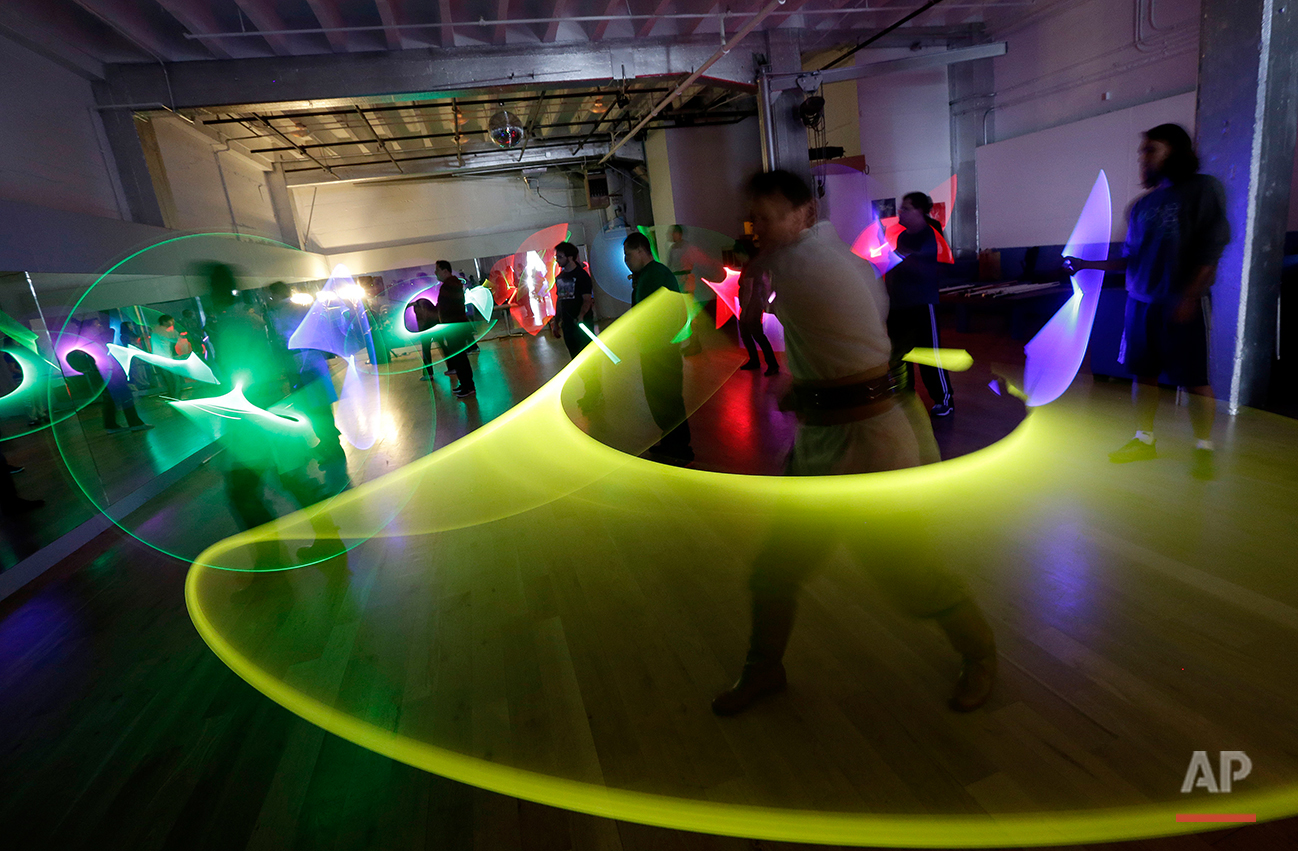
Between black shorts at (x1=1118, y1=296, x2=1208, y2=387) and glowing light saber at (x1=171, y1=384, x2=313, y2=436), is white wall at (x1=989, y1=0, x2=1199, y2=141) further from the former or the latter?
glowing light saber at (x1=171, y1=384, x2=313, y2=436)

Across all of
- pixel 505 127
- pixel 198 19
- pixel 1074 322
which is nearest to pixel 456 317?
pixel 505 127

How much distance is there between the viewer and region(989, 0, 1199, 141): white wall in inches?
271

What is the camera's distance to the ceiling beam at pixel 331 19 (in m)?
6.32

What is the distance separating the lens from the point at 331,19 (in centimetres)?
675

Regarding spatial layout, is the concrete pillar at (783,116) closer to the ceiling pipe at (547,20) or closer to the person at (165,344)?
the ceiling pipe at (547,20)

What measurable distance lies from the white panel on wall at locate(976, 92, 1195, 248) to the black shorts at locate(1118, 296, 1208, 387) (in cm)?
540

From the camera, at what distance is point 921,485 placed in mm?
3295

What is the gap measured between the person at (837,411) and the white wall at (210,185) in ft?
30.2

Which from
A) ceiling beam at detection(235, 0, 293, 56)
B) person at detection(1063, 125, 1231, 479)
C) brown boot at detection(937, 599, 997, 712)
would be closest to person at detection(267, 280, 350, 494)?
brown boot at detection(937, 599, 997, 712)

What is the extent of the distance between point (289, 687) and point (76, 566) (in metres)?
2.61

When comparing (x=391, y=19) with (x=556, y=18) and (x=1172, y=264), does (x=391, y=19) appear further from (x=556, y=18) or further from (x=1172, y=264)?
(x=1172, y=264)

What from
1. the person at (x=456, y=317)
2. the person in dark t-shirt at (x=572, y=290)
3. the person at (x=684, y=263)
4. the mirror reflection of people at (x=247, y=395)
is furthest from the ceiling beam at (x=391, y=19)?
the mirror reflection of people at (x=247, y=395)

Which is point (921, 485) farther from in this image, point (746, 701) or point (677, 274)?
point (677, 274)

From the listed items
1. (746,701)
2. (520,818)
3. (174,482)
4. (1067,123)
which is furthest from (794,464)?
(1067,123)
